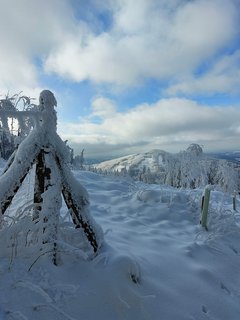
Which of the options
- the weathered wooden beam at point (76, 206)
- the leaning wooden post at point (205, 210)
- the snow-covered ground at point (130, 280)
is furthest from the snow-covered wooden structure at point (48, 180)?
the leaning wooden post at point (205, 210)

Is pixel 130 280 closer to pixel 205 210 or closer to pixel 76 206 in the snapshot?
pixel 76 206

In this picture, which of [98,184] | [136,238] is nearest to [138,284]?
[136,238]

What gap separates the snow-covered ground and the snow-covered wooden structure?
23cm

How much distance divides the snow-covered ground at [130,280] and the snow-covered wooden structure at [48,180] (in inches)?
9.1

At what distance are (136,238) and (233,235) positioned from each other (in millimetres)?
3093

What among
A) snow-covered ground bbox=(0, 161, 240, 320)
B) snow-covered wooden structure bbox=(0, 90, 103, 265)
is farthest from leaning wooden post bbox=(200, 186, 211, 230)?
snow-covered wooden structure bbox=(0, 90, 103, 265)

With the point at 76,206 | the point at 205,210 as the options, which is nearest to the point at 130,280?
the point at 76,206

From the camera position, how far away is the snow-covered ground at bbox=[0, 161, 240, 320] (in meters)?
2.77

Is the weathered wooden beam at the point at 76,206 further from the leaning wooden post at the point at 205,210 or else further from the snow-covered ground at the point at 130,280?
the leaning wooden post at the point at 205,210

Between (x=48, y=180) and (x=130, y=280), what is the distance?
5.14ft

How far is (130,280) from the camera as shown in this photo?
3480 millimetres

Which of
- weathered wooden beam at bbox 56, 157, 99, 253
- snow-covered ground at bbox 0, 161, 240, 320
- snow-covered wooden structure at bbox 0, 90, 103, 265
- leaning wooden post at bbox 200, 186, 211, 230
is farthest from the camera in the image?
leaning wooden post at bbox 200, 186, 211, 230

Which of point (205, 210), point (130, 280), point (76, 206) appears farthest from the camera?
point (205, 210)

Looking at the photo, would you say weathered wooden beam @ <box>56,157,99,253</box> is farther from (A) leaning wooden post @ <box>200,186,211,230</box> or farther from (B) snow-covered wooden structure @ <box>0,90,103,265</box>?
(A) leaning wooden post @ <box>200,186,211,230</box>
